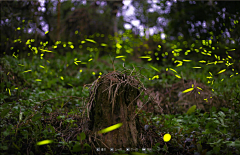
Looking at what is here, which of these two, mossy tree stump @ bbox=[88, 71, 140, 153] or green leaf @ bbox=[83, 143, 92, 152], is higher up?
mossy tree stump @ bbox=[88, 71, 140, 153]

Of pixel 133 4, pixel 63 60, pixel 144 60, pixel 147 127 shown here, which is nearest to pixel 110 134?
pixel 147 127

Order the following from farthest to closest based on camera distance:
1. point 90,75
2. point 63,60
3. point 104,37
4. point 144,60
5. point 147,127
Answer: point 104,37 < point 144,60 < point 63,60 < point 90,75 < point 147,127

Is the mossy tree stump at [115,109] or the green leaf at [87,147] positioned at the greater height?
the mossy tree stump at [115,109]

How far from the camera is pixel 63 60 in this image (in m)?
6.40

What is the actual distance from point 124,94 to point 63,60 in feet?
16.4

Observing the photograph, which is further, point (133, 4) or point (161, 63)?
point (133, 4)

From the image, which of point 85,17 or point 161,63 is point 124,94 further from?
point 85,17

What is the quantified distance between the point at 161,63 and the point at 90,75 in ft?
10.5

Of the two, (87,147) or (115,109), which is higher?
(115,109)

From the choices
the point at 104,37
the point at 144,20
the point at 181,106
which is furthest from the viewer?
the point at 144,20

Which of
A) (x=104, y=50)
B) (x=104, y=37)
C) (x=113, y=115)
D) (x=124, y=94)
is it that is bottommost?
(x=113, y=115)

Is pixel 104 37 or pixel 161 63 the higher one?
pixel 104 37

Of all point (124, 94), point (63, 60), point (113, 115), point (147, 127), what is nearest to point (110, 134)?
point (113, 115)

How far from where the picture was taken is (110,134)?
1735 mm
